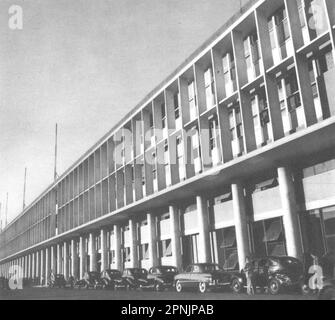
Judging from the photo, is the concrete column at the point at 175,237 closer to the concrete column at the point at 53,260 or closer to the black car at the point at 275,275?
the black car at the point at 275,275

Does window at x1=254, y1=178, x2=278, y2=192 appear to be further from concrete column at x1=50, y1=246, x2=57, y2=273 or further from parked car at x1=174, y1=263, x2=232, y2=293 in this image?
concrete column at x1=50, y1=246, x2=57, y2=273

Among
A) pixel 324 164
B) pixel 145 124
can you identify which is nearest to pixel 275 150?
pixel 324 164

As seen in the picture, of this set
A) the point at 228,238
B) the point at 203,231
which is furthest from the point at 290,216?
the point at 203,231

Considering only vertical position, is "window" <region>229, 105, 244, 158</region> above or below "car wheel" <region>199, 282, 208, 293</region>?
above

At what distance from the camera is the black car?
1521cm

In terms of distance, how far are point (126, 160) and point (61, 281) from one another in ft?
49.0

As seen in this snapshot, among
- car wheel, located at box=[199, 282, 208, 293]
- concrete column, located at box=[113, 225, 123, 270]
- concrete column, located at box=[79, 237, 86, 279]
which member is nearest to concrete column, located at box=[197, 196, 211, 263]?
car wheel, located at box=[199, 282, 208, 293]

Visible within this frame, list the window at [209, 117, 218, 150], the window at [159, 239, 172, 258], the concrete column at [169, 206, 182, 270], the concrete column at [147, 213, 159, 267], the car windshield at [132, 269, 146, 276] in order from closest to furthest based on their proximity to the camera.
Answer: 1. the car windshield at [132, 269, 146, 276]
2. the window at [209, 117, 218, 150]
3. the concrete column at [169, 206, 182, 270]
4. the window at [159, 239, 172, 258]
5. the concrete column at [147, 213, 159, 267]

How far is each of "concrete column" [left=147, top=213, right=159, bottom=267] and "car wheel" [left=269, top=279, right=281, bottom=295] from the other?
16861 mm

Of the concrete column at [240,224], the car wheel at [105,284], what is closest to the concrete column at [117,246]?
the car wheel at [105,284]

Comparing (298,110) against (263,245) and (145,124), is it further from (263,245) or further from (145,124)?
(145,124)

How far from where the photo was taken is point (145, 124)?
33.4 metres

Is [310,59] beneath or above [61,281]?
above
